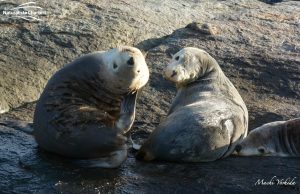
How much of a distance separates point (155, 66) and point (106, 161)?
314 cm

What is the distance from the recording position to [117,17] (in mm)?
10078

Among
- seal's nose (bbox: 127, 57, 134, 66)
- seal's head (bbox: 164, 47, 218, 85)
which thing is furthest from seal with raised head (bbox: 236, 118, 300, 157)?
seal's nose (bbox: 127, 57, 134, 66)

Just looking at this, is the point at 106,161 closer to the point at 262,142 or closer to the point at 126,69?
the point at 126,69

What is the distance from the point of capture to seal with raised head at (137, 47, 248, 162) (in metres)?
6.42

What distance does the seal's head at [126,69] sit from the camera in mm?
6148

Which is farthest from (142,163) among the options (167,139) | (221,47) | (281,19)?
(281,19)

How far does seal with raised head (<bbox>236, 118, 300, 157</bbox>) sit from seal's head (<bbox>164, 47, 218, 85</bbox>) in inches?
37.4

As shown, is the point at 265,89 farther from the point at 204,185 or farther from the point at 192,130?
the point at 204,185

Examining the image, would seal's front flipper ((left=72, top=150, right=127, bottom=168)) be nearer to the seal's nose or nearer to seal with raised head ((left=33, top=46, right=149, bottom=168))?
seal with raised head ((left=33, top=46, right=149, bottom=168))

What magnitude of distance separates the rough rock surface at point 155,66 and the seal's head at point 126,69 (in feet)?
2.56

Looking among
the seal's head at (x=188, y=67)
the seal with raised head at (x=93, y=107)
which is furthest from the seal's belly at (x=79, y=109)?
the seal's head at (x=188, y=67)

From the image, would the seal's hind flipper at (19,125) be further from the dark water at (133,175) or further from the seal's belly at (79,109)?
the seal's belly at (79,109)

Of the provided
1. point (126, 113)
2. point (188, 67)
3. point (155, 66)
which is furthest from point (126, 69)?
point (155, 66)

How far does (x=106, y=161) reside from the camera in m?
6.16
